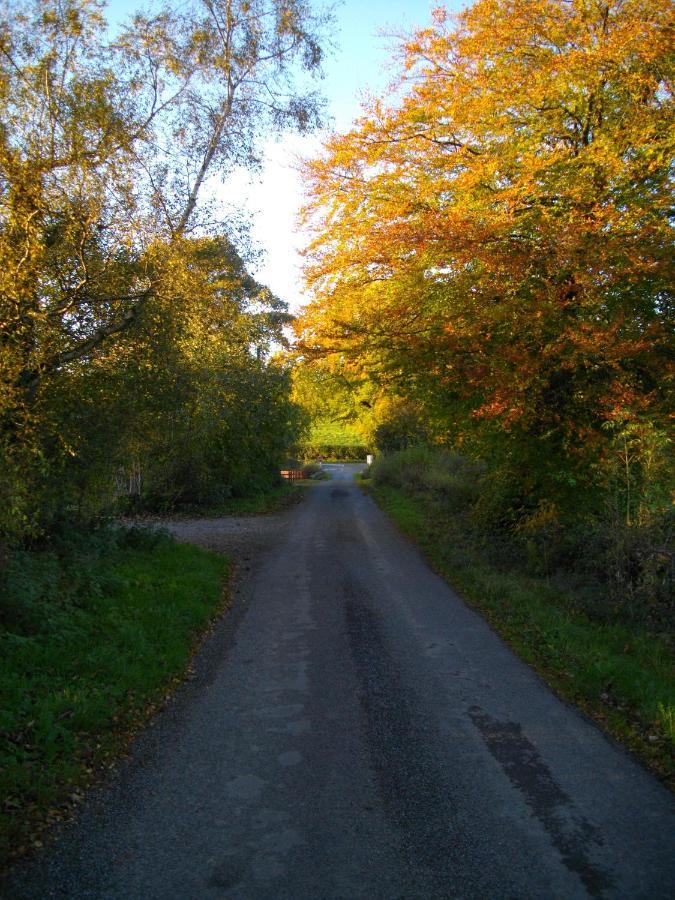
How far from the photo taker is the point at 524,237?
39.5 ft

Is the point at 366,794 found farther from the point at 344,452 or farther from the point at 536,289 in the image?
the point at 344,452

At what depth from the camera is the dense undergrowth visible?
20.7 feet

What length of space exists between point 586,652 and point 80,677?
5.58 m

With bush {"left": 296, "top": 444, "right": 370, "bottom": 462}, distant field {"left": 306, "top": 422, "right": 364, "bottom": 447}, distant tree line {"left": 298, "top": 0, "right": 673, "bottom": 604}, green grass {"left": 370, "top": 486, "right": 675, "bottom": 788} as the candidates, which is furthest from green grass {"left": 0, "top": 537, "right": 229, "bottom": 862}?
A: distant field {"left": 306, "top": 422, "right": 364, "bottom": 447}

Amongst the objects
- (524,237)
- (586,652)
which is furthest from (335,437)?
(586,652)

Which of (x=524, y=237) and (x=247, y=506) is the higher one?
(x=524, y=237)

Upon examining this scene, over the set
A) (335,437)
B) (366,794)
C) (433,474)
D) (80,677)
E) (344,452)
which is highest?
(335,437)

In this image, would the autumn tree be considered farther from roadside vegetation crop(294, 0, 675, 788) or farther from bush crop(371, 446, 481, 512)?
bush crop(371, 446, 481, 512)

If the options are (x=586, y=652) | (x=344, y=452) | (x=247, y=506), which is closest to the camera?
(x=586, y=652)

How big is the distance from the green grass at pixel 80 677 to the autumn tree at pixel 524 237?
5.89 m

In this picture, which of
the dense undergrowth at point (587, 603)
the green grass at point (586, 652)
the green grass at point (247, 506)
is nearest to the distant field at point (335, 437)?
the green grass at point (247, 506)

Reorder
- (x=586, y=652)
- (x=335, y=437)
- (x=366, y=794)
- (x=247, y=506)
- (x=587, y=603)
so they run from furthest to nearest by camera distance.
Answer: (x=335, y=437)
(x=247, y=506)
(x=587, y=603)
(x=586, y=652)
(x=366, y=794)

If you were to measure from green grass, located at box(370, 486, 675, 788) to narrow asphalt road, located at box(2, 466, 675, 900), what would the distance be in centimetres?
29

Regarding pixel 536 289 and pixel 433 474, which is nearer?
pixel 536 289
